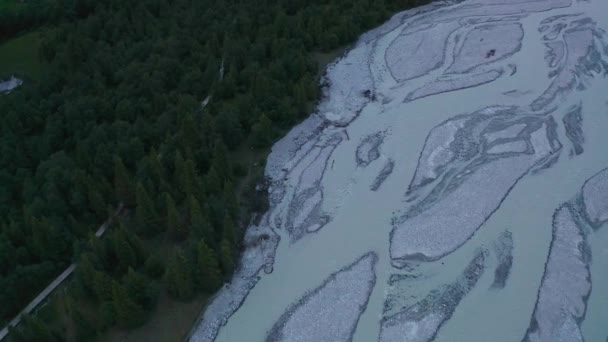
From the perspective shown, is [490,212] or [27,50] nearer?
[490,212]

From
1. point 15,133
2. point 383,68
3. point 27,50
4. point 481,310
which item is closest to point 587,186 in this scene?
point 481,310

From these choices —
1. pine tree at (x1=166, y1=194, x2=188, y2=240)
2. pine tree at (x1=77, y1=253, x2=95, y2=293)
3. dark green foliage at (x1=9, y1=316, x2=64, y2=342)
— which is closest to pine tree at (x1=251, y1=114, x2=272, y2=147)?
pine tree at (x1=166, y1=194, x2=188, y2=240)

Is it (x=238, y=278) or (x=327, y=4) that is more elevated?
(x=327, y=4)

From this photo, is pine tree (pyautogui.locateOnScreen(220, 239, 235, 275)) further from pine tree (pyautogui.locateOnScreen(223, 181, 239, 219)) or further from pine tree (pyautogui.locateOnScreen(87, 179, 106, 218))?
pine tree (pyautogui.locateOnScreen(87, 179, 106, 218))

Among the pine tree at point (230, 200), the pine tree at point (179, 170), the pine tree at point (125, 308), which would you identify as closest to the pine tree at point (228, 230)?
the pine tree at point (230, 200)

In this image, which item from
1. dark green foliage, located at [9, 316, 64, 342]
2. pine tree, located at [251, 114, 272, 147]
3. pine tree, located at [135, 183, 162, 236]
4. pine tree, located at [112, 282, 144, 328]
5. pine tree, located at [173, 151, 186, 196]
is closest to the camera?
dark green foliage, located at [9, 316, 64, 342]

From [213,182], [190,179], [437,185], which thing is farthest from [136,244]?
[437,185]

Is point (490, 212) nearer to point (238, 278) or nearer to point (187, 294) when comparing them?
point (238, 278)
